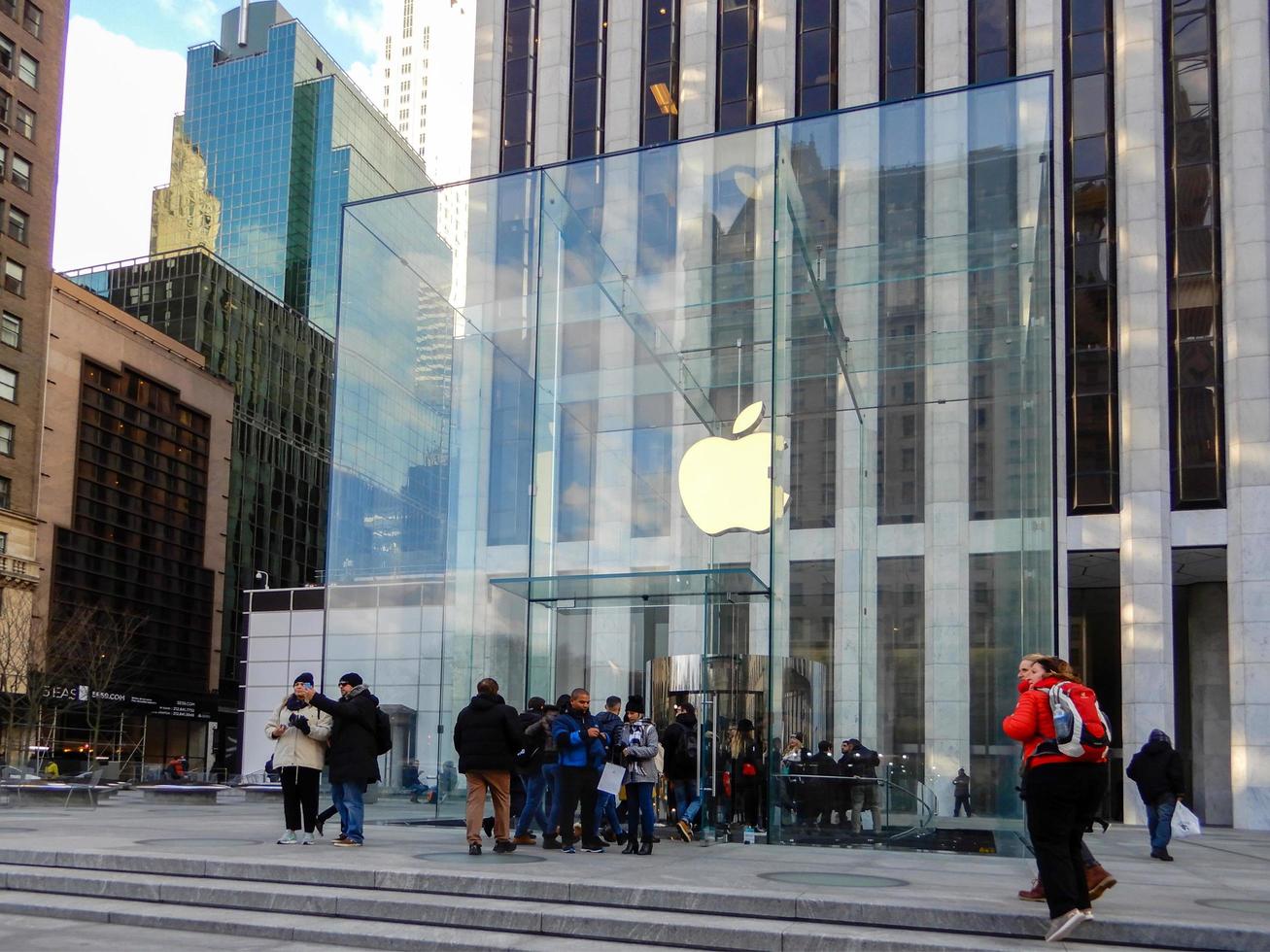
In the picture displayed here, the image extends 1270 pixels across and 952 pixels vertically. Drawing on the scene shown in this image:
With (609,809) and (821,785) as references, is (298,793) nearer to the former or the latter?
(609,809)

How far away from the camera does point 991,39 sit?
40969 millimetres

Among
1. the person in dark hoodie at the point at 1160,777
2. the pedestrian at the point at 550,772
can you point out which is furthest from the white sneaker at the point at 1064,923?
the person in dark hoodie at the point at 1160,777

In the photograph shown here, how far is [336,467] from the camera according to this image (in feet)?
63.1

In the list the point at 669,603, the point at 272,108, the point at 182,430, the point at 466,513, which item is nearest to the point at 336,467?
the point at 466,513

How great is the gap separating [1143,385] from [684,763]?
26268 millimetres

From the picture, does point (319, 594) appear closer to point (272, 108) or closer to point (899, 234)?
point (899, 234)

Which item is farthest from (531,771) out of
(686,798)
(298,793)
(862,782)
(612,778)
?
(862,782)

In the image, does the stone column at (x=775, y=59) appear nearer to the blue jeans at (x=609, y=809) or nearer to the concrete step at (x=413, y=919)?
the blue jeans at (x=609, y=809)

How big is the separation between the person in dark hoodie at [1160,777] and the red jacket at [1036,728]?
8.77 m

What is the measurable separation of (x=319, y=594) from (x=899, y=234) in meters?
41.9

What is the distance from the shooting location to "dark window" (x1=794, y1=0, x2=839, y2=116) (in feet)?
142

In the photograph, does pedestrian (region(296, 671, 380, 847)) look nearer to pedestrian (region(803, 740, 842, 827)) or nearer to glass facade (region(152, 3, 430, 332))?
pedestrian (region(803, 740, 842, 827))

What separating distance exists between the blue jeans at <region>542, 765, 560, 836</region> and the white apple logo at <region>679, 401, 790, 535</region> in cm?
412

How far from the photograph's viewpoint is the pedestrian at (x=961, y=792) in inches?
623
